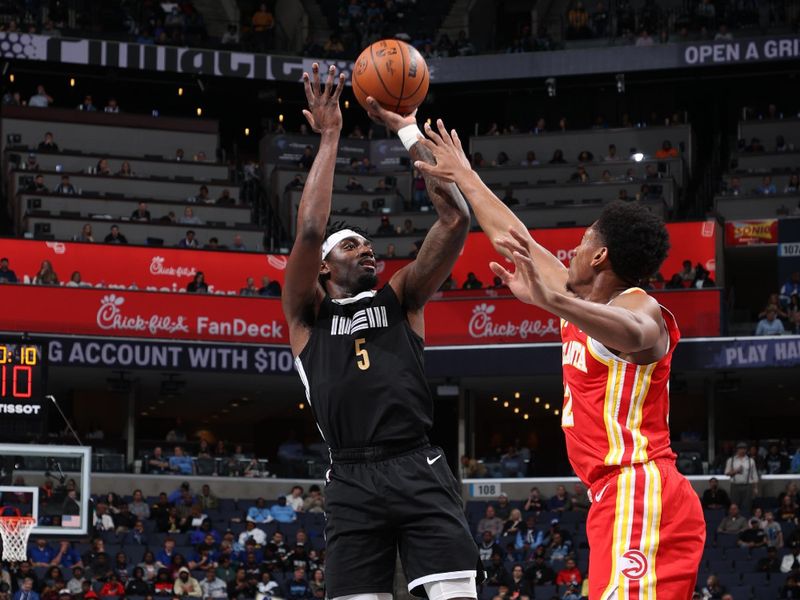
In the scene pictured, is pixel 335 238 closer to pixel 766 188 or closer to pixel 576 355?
pixel 576 355

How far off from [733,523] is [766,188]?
12.4m

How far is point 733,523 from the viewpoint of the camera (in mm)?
23812

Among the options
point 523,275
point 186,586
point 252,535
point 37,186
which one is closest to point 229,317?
point 37,186

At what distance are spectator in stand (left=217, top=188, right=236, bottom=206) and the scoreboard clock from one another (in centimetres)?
1702

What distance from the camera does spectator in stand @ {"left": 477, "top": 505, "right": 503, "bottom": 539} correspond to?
2422 centimetres

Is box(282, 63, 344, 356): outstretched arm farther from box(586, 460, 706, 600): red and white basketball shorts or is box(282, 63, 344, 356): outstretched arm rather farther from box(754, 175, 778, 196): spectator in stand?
box(754, 175, 778, 196): spectator in stand

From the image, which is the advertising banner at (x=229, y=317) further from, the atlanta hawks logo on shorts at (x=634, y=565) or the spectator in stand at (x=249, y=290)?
the atlanta hawks logo on shorts at (x=634, y=565)

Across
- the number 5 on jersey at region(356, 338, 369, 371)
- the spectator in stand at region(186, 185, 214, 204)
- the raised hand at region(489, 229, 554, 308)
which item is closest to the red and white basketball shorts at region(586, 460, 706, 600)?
the raised hand at region(489, 229, 554, 308)

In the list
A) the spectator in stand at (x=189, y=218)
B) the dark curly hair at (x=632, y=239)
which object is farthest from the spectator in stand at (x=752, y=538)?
the dark curly hair at (x=632, y=239)

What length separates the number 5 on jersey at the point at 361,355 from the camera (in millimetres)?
6395

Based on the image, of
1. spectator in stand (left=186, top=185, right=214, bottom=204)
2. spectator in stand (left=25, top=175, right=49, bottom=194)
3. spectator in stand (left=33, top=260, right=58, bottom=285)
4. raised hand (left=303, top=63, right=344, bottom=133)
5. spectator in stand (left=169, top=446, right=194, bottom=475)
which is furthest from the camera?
spectator in stand (left=186, top=185, right=214, bottom=204)

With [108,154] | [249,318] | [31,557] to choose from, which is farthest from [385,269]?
[31,557]

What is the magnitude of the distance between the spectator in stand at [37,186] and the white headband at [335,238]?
27518mm

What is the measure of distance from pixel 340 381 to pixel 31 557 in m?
16.9
